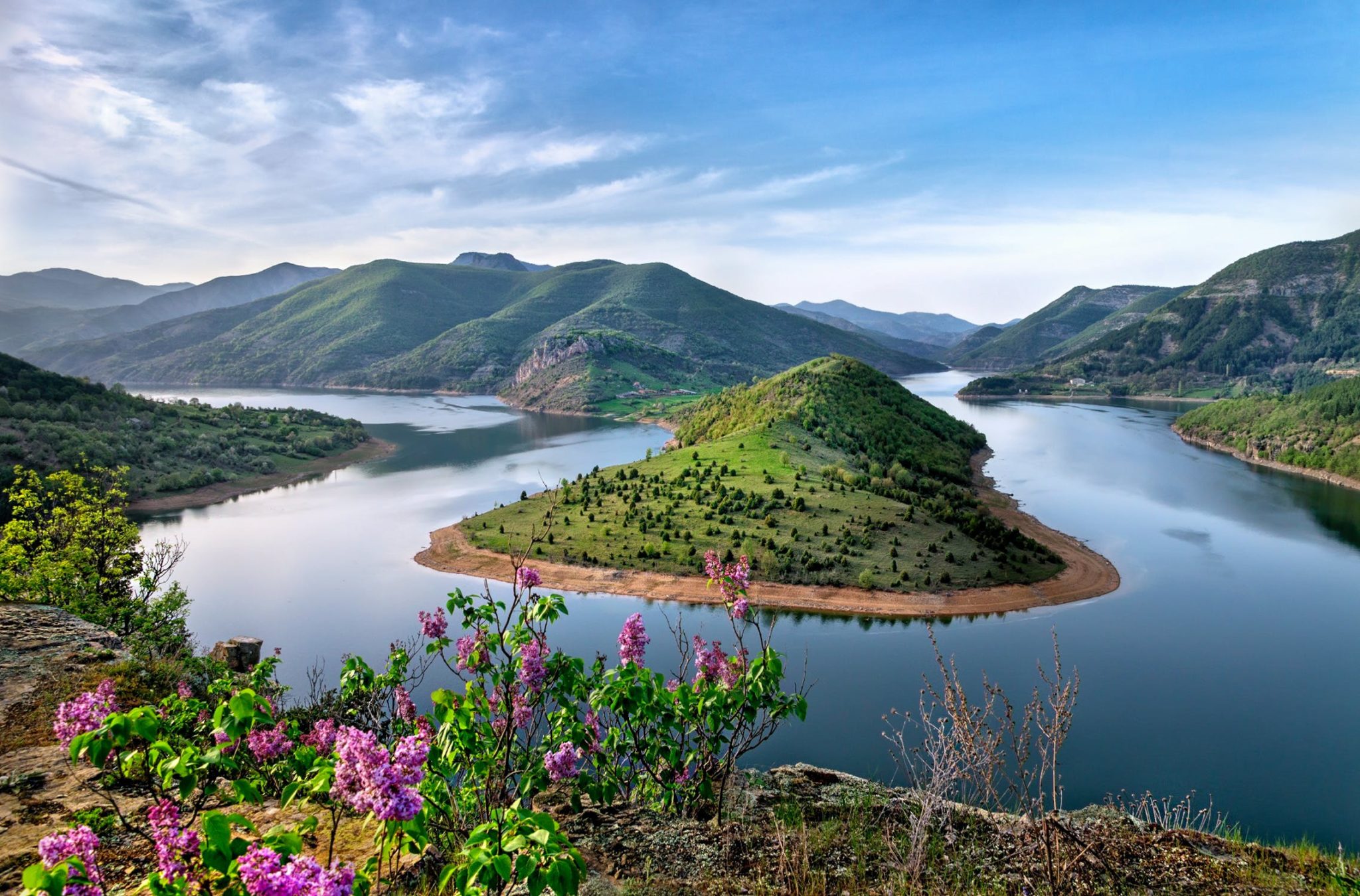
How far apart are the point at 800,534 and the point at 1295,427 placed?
7155 cm

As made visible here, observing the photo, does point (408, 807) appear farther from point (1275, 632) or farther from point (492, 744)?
point (1275, 632)

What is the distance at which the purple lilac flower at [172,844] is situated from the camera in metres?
2.82

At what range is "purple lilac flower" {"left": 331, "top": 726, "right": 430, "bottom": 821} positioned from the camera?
9.77 feet


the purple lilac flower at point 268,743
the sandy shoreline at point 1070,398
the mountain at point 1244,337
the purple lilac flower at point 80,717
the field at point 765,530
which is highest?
the mountain at point 1244,337

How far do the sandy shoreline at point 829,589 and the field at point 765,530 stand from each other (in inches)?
23.4

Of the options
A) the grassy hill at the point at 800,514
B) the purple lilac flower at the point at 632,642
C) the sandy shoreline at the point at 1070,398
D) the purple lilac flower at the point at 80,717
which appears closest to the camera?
the purple lilac flower at the point at 80,717

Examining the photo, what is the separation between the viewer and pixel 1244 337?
160 meters

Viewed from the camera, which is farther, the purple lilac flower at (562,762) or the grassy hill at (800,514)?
the grassy hill at (800,514)

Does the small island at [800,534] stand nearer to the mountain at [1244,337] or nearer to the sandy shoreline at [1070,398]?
the sandy shoreline at [1070,398]

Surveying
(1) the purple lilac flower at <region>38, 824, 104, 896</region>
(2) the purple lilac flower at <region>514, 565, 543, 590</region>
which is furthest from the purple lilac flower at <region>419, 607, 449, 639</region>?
(1) the purple lilac flower at <region>38, 824, 104, 896</region>

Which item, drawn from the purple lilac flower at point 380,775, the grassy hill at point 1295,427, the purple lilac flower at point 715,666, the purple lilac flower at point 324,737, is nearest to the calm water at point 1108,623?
the grassy hill at point 1295,427

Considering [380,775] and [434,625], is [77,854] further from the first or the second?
[434,625]

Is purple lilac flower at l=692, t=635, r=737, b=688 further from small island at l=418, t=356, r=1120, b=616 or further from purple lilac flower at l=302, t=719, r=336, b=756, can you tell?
small island at l=418, t=356, r=1120, b=616

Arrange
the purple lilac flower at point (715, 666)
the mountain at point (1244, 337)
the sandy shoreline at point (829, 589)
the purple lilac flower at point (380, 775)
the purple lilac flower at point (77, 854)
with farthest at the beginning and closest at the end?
the mountain at point (1244, 337) < the sandy shoreline at point (829, 589) < the purple lilac flower at point (715, 666) < the purple lilac flower at point (380, 775) < the purple lilac flower at point (77, 854)
